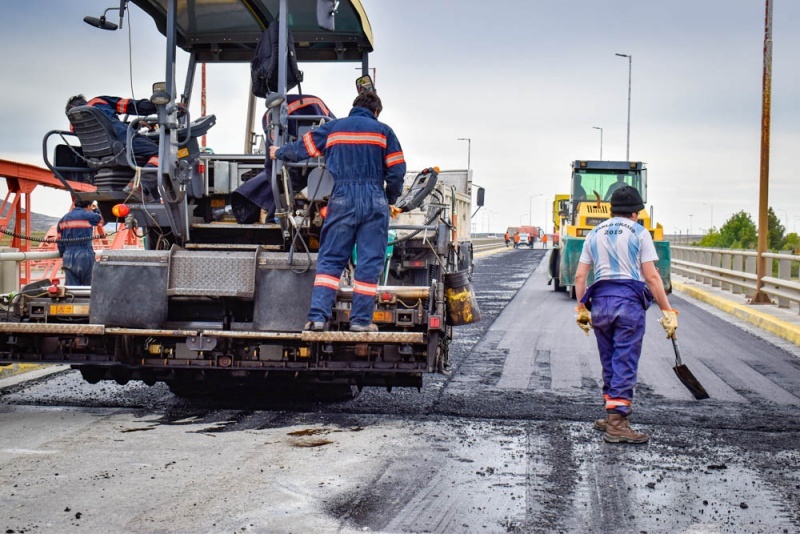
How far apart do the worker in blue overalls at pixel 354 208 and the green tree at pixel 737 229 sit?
75770mm

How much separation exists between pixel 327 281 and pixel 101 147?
200 cm

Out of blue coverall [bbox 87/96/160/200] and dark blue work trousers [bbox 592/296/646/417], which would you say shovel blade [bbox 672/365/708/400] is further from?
blue coverall [bbox 87/96/160/200]

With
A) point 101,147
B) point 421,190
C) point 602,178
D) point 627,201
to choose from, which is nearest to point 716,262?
point 602,178

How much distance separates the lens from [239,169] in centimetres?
743

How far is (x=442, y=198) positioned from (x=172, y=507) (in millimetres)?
12084

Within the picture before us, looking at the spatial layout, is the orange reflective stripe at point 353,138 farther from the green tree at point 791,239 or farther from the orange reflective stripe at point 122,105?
the green tree at point 791,239

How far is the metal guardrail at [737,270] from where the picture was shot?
15.8m

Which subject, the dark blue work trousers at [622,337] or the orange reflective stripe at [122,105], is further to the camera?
the orange reflective stripe at [122,105]

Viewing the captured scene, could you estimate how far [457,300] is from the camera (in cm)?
682

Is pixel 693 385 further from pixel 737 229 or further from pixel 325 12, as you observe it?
pixel 737 229

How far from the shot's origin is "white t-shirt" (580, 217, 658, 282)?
6.36 meters

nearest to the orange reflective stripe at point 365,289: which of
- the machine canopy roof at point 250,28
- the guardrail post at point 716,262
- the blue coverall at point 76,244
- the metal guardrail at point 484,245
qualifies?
the machine canopy roof at point 250,28

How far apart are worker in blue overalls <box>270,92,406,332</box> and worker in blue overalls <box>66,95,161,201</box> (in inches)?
43.8

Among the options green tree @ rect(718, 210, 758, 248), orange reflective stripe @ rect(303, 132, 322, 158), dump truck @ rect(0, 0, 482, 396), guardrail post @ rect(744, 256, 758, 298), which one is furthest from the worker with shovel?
green tree @ rect(718, 210, 758, 248)
